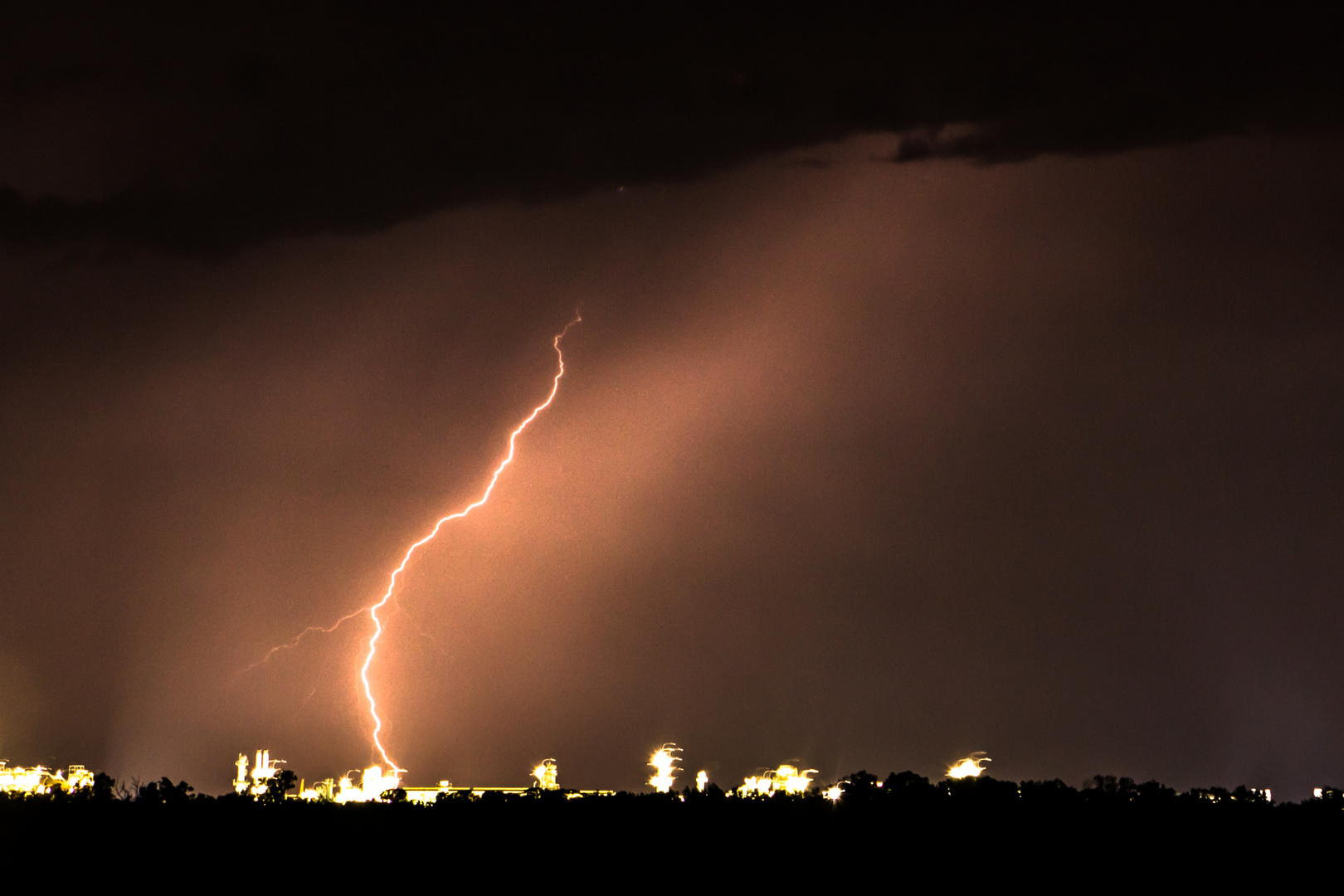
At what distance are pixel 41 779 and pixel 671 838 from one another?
747 inches

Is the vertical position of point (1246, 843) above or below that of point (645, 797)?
below

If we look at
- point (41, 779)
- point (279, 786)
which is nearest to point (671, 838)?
point (279, 786)

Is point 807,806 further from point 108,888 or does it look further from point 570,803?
point 108,888

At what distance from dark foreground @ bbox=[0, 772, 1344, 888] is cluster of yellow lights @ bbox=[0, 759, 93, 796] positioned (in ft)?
12.4

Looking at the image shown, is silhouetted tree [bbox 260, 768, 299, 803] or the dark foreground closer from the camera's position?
the dark foreground

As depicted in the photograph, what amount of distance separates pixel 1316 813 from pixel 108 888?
60.1 ft

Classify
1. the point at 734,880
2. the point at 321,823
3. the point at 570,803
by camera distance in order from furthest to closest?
the point at 570,803, the point at 321,823, the point at 734,880

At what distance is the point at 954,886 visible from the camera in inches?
649

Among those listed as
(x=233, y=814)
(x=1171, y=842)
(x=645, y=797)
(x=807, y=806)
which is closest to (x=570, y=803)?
(x=645, y=797)

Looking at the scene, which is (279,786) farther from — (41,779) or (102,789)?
(41,779)

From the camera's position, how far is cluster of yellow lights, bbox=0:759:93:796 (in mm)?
22438

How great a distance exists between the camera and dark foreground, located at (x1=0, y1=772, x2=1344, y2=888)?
53.5 feet

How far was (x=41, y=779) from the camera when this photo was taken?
96.8 ft

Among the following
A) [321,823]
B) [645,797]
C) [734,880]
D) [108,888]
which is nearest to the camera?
[108,888]
